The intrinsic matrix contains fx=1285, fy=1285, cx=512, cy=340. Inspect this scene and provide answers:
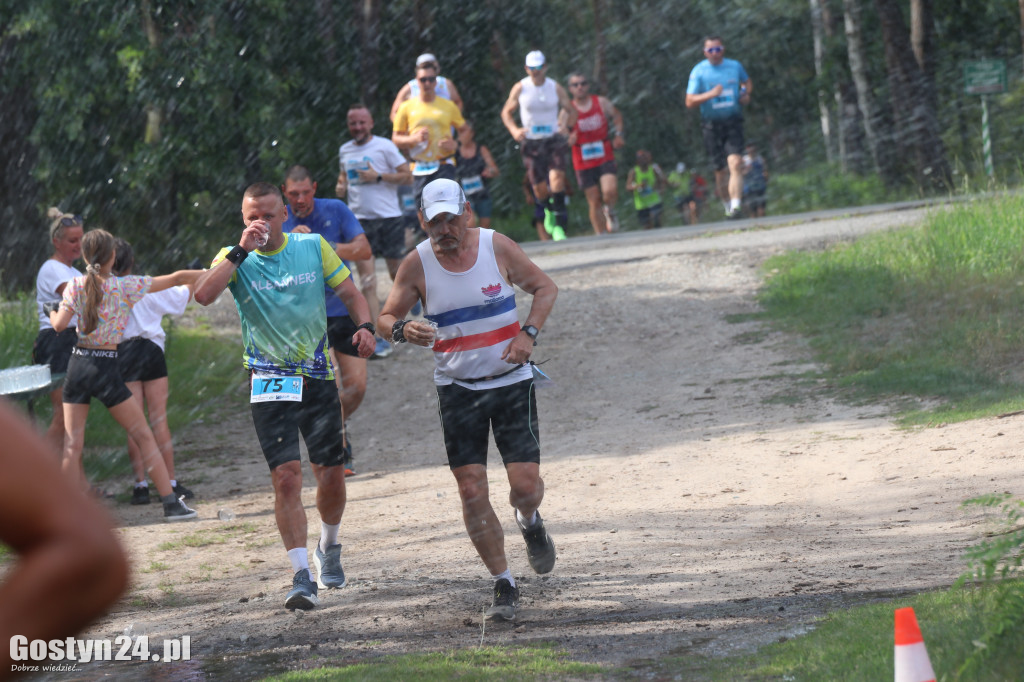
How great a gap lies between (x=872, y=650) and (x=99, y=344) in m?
6.27

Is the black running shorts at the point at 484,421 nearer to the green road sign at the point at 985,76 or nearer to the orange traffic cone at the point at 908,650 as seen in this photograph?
the orange traffic cone at the point at 908,650

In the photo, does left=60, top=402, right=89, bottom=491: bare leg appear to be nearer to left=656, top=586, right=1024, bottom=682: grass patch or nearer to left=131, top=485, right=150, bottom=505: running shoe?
left=131, top=485, right=150, bottom=505: running shoe

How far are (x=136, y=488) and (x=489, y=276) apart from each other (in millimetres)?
5122

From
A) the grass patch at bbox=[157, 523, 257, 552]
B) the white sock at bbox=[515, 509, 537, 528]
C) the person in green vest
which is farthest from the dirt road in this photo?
the person in green vest

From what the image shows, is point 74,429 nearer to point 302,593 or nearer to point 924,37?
point 302,593

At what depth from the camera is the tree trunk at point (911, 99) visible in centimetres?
2294

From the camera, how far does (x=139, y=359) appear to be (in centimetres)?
978

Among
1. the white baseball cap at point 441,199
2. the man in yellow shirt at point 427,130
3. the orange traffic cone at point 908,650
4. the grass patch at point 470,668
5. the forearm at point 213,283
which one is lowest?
the grass patch at point 470,668

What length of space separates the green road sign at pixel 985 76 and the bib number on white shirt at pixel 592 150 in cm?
875

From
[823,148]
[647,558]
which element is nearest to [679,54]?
[823,148]

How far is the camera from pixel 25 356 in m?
12.4

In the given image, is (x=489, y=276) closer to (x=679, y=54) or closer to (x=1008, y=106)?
(x=1008, y=106)

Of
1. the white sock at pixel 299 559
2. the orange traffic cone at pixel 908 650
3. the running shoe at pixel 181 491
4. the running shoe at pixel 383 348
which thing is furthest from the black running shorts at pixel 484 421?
the running shoe at pixel 383 348

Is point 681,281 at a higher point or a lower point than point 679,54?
lower
